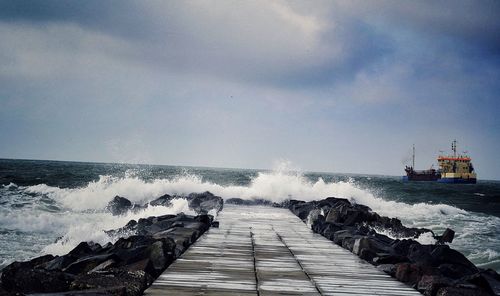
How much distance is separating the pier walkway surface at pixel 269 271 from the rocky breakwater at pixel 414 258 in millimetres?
198

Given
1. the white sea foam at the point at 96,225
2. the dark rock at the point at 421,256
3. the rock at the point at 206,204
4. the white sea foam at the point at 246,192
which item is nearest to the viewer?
the dark rock at the point at 421,256

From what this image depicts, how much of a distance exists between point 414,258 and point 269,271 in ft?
12.9

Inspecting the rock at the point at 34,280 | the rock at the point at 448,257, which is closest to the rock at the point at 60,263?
the rock at the point at 34,280

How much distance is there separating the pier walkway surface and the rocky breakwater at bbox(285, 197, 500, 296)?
7.8 inches

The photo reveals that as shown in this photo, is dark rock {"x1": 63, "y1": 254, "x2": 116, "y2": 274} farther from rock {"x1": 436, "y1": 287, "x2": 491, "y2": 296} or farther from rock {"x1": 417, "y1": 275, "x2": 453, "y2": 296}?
rock {"x1": 436, "y1": 287, "x2": 491, "y2": 296}

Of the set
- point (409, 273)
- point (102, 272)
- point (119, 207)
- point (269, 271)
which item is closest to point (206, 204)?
point (119, 207)

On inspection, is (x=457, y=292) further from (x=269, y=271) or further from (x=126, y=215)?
(x=126, y=215)

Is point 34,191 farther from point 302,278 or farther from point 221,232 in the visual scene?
point 302,278

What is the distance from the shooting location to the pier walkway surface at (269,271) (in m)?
4.82

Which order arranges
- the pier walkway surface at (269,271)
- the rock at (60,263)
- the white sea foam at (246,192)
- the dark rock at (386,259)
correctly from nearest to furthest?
the pier walkway surface at (269,271) < the dark rock at (386,259) < the rock at (60,263) < the white sea foam at (246,192)

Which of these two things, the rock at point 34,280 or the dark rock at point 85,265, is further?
the dark rock at point 85,265

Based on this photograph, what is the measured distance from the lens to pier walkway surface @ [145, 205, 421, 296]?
15.8 ft

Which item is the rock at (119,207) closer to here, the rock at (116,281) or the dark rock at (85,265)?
the dark rock at (85,265)

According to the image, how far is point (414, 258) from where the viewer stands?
27.8 ft
